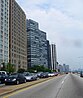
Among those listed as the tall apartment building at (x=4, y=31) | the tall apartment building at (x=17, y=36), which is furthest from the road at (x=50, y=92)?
the tall apartment building at (x=17, y=36)

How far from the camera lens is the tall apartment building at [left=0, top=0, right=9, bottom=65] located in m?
146

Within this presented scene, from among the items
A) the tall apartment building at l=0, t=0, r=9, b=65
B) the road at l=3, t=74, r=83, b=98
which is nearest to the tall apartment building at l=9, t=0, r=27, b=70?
the tall apartment building at l=0, t=0, r=9, b=65

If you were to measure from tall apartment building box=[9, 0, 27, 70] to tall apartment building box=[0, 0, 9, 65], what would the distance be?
6.89 meters

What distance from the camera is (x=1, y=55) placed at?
143 m

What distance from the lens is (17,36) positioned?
175250 millimetres

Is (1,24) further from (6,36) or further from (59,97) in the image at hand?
(59,97)

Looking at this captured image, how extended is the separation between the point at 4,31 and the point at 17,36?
25.5m

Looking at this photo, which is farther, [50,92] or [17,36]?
[17,36]

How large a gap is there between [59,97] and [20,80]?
20.2 metres

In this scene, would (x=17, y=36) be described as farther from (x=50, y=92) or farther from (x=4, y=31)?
(x=50, y=92)

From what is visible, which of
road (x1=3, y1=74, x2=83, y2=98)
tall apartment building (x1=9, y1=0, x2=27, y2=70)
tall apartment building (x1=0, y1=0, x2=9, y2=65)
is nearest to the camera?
road (x1=3, y1=74, x2=83, y2=98)

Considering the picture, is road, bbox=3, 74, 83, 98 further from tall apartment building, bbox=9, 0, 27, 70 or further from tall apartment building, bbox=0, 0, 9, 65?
tall apartment building, bbox=9, 0, 27, 70

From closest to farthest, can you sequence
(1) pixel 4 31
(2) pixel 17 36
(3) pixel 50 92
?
(3) pixel 50 92, (1) pixel 4 31, (2) pixel 17 36

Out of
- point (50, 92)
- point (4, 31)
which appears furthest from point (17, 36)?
point (50, 92)
